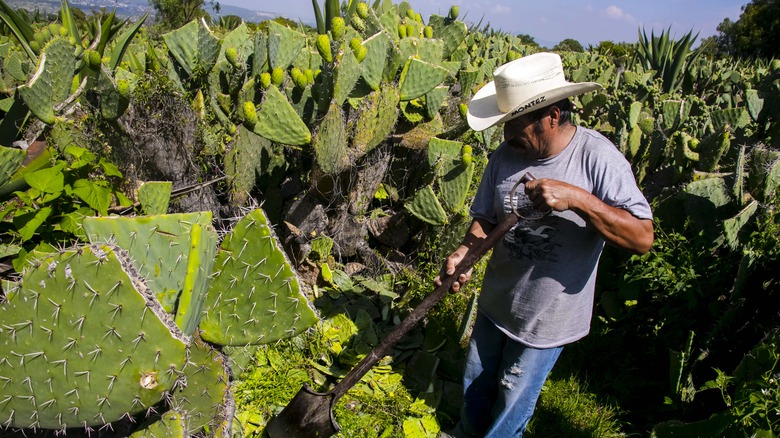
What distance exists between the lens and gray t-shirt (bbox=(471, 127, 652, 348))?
1.80m

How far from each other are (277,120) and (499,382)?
1.78 m

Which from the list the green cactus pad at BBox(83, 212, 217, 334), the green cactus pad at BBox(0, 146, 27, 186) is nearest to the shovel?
the green cactus pad at BBox(83, 212, 217, 334)

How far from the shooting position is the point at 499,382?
218 centimetres

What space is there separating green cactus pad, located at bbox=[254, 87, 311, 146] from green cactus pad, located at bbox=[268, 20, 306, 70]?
22.7 inches

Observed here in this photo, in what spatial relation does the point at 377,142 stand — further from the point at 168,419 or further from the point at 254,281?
the point at 168,419

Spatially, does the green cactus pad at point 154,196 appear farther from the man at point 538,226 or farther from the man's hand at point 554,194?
the man's hand at point 554,194

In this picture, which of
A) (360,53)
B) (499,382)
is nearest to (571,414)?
(499,382)

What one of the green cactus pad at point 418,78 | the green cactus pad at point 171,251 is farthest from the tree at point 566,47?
the green cactus pad at point 171,251

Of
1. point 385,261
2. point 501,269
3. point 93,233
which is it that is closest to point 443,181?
point 385,261

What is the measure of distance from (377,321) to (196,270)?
1881 millimetres

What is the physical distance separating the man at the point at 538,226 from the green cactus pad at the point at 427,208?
42.6 inches

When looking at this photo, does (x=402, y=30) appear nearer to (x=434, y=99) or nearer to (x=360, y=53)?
(x=434, y=99)

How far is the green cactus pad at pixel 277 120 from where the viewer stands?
2.94m

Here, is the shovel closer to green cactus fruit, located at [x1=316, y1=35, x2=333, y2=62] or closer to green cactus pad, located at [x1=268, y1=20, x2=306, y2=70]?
green cactus fruit, located at [x1=316, y1=35, x2=333, y2=62]
